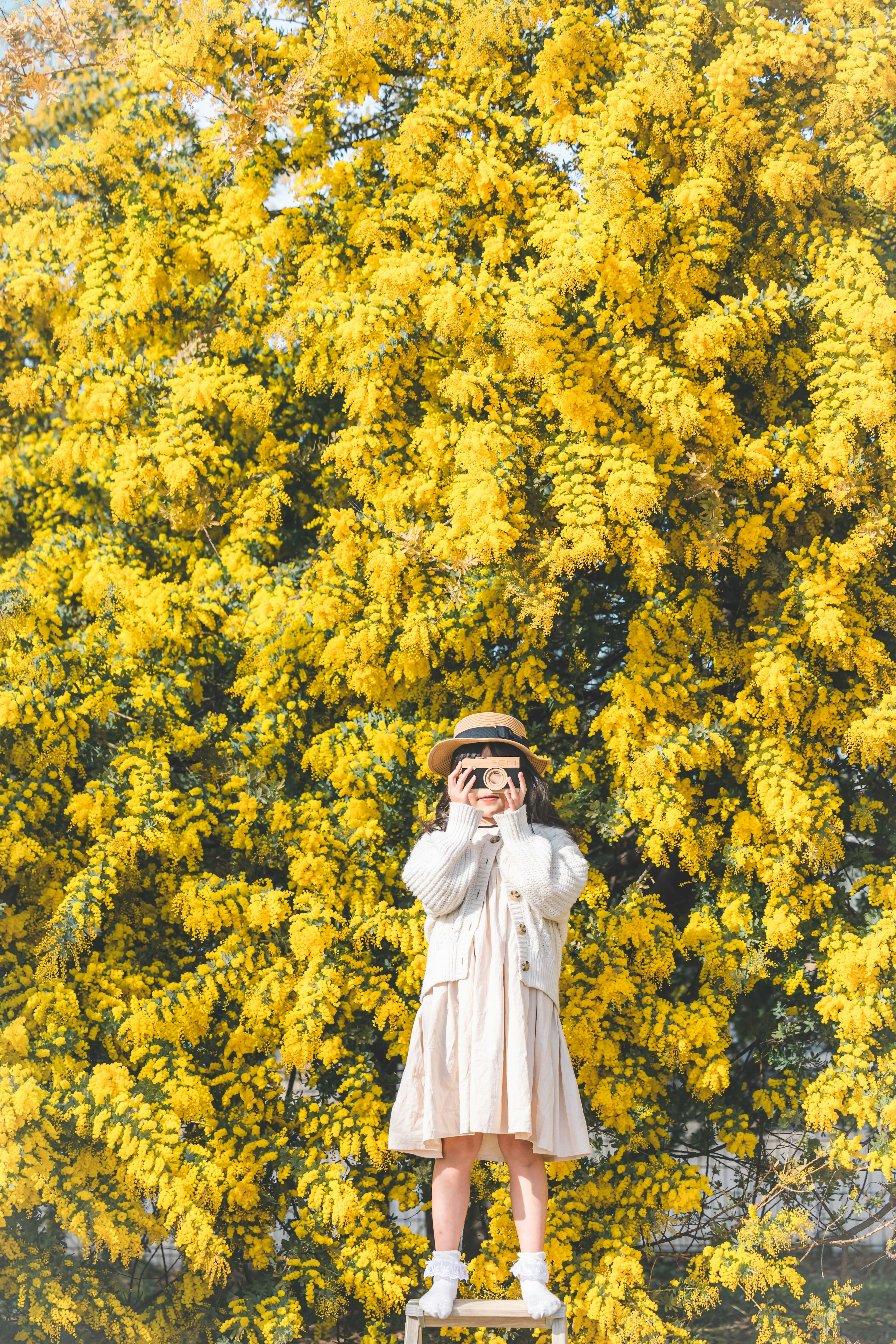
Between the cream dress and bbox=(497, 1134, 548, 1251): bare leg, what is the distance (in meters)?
0.04

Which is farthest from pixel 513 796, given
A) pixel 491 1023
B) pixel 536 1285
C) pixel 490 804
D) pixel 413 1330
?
pixel 413 1330

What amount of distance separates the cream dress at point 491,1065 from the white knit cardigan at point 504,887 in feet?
0.09

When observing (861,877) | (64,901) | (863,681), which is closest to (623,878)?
(861,877)

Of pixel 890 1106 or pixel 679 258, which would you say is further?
pixel 679 258

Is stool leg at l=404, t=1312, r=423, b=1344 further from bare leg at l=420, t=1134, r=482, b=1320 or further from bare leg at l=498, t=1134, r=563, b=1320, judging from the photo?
bare leg at l=498, t=1134, r=563, b=1320

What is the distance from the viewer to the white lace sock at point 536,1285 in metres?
2.57

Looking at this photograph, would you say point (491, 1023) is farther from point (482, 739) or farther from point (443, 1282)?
point (482, 739)

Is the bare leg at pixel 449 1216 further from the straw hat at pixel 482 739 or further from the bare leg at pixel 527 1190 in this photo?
the straw hat at pixel 482 739

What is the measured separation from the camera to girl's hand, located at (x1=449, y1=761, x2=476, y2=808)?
295cm

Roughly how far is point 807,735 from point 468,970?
195 cm

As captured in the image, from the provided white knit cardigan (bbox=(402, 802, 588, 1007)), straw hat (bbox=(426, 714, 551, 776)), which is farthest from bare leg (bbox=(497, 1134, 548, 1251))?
straw hat (bbox=(426, 714, 551, 776))

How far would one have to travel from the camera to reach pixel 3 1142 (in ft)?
11.4

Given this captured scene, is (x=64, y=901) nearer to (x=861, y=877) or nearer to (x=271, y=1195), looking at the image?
(x=271, y=1195)

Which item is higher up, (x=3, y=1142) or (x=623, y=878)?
(x=623, y=878)
